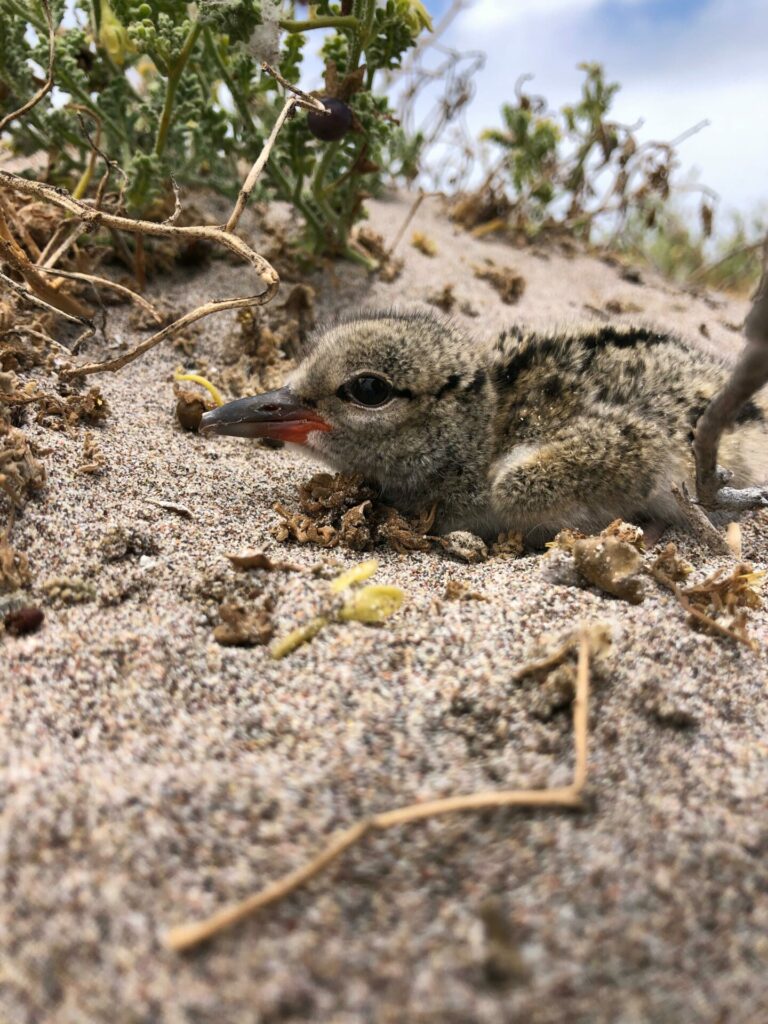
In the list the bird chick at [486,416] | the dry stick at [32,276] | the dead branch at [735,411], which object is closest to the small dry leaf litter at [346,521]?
the bird chick at [486,416]

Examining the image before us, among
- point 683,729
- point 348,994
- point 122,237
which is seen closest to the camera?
point 348,994

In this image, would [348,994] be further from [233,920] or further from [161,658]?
[161,658]

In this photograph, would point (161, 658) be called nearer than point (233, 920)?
No

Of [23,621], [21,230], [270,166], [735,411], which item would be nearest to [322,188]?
[270,166]

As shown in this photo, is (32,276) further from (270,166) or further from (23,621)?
(23,621)

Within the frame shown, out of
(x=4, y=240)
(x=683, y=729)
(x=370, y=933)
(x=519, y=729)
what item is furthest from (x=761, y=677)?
(x=4, y=240)

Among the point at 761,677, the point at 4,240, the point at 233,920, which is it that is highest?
the point at 4,240

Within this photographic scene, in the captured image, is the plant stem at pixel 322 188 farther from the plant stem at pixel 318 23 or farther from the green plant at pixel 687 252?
the green plant at pixel 687 252
